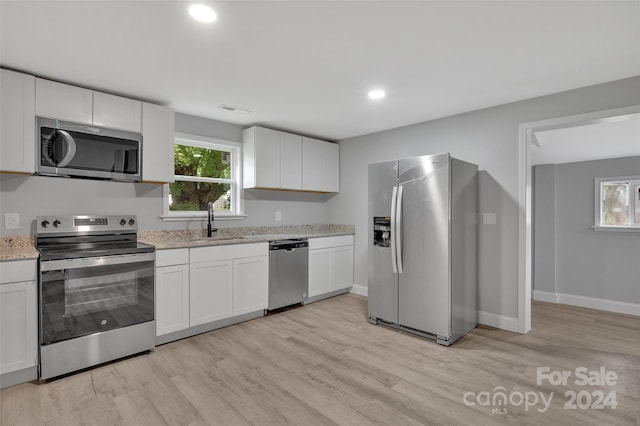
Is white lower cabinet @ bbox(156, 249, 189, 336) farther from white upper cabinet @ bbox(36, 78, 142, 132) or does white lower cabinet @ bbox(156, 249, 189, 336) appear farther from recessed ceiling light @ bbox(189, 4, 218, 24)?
recessed ceiling light @ bbox(189, 4, 218, 24)

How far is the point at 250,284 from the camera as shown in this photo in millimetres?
3730

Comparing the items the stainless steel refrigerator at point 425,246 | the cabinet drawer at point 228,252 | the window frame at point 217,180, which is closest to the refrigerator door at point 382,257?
the stainless steel refrigerator at point 425,246

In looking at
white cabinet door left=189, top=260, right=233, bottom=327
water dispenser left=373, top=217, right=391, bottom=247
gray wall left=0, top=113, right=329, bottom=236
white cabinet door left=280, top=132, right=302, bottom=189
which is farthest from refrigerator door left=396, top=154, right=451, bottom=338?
gray wall left=0, top=113, right=329, bottom=236

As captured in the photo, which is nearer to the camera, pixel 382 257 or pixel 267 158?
pixel 382 257

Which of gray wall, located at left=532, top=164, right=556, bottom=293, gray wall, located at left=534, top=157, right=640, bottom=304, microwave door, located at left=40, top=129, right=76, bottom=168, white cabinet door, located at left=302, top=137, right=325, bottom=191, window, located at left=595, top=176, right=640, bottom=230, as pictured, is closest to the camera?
microwave door, located at left=40, top=129, right=76, bottom=168

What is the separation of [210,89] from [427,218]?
2445mm

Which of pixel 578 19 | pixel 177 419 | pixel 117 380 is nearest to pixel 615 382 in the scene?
pixel 578 19

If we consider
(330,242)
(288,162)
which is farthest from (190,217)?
(330,242)

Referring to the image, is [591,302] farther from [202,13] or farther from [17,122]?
[17,122]

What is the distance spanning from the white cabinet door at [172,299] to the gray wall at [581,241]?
477 centimetres

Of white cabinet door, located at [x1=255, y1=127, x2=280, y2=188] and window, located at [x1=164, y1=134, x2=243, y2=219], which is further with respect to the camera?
white cabinet door, located at [x1=255, y1=127, x2=280, y2=188]

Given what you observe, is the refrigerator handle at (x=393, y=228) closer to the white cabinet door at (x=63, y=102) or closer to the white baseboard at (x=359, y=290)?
the white baseboard at (x=359, y=290)

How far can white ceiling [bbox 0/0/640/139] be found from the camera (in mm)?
1913

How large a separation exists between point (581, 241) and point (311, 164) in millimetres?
3923
